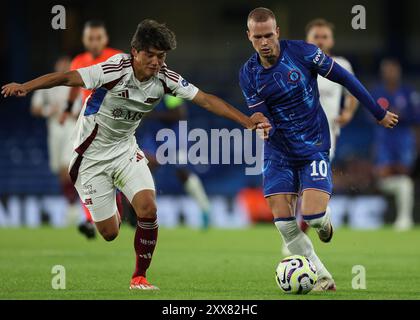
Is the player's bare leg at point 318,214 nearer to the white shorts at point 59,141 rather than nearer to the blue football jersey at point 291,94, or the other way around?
the blue football jersey at point 291,94

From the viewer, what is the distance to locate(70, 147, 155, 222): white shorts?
8.54 metres

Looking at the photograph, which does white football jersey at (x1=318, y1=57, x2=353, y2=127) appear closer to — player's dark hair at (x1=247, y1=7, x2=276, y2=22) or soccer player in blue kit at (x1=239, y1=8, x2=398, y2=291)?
soccer player in blue kit at (x1=239, y1=8, x2=398, y2=291)

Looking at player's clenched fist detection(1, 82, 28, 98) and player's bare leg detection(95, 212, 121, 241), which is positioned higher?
player's clenched fist detection(1, 82, 28, 98)

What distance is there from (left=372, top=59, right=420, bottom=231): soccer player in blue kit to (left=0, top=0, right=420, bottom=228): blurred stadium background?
18.2 inches

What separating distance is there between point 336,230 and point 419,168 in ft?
12.2

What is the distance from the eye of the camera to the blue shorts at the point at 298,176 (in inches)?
329

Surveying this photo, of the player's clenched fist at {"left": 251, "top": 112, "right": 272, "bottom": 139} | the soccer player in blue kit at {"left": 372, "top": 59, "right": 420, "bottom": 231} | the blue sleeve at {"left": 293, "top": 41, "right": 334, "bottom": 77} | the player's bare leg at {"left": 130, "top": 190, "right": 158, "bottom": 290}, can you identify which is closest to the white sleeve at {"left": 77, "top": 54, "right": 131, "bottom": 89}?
the player's bare leg at {"left": 130, "top": 190, "right": 158, "bottom": 290}

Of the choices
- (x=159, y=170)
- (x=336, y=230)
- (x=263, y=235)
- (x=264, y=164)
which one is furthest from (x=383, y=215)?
(x=264, y=164)

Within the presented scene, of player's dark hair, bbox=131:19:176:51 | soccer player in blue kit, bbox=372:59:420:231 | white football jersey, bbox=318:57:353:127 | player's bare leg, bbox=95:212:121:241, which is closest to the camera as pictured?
player's dark hair, bbox=131:19:176:51

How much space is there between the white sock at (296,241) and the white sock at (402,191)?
8964mm

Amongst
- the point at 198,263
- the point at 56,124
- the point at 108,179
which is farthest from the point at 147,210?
the point at 56,124

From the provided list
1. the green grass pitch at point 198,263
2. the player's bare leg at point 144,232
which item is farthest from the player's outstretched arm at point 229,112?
the green grass pitch at point 198,263

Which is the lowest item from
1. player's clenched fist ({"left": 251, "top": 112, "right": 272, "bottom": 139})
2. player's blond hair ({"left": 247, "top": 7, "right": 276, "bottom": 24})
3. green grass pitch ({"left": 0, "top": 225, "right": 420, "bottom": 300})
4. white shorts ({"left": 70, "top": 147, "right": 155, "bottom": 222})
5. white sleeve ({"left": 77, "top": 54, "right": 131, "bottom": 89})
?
green grass pitch ({"left": 0, "top": 225, "right": 420, "bottom": 300})

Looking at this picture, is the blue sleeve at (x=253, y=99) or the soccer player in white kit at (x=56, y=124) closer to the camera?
the blue sleeve at (x=253, y=99)
